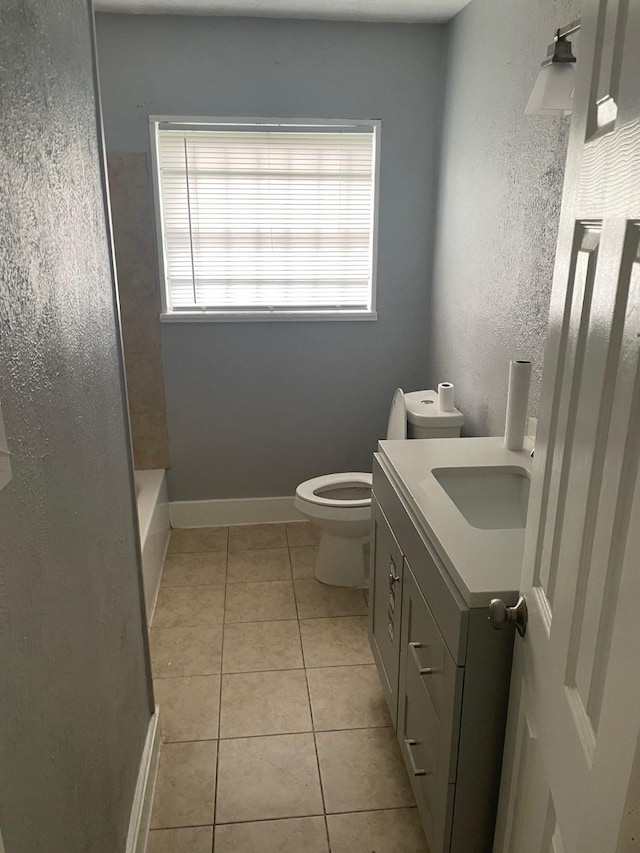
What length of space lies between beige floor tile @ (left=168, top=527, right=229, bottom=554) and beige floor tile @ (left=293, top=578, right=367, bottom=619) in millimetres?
582

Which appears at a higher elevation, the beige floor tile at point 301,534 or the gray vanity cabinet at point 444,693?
the gray vanity cabinet at point 444,693

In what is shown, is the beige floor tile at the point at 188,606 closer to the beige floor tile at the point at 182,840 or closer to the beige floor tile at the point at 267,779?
the beige floor tile at the point at 267,779

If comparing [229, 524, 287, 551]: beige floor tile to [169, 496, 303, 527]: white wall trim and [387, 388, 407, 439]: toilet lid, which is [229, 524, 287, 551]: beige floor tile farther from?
[387, 388, 407, 439]: toilet lid

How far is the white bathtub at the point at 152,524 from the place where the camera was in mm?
2760

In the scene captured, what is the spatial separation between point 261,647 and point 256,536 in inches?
37.6

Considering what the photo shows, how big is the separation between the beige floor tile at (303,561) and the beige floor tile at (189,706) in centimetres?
79

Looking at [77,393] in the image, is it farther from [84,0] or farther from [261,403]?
[261,403]

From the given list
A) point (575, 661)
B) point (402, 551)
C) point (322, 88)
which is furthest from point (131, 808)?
point (322, 88)

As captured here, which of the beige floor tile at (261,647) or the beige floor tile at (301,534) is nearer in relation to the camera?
the beige floor tile at (261,647)

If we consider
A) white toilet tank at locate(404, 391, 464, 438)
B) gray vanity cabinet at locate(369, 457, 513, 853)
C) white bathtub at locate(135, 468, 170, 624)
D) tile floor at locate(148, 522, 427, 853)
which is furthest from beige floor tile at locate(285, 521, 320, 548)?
gray vanity cabinet at locate(369, 457, 513, 853)

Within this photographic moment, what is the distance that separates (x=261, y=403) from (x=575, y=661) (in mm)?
2650

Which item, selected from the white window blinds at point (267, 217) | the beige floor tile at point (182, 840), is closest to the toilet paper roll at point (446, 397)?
the white window blinds at point (267, 217)

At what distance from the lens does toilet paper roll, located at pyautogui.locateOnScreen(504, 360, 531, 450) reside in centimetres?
205

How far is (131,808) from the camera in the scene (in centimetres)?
162
